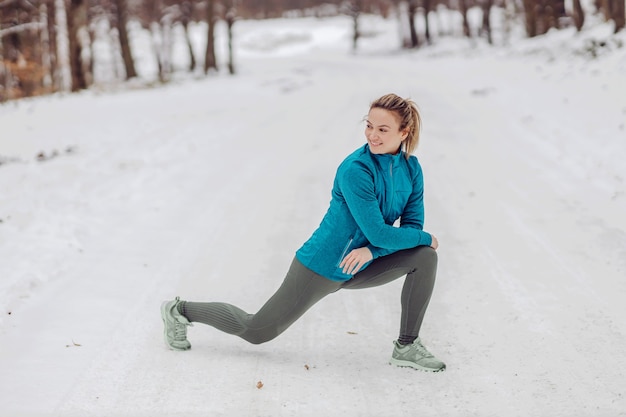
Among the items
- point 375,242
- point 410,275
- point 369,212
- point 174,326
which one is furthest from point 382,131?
point 174,326

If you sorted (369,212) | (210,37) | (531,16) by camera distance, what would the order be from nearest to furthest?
(369,212)
(531,16)
(210,37)

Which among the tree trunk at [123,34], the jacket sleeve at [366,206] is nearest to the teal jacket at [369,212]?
the jacket sleeve at [366,206]

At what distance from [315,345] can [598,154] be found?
716cm

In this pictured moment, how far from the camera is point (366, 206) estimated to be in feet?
11.3

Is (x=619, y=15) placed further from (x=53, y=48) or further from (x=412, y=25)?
(x=412, y=25)

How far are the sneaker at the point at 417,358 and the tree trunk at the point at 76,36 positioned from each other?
2190 cm

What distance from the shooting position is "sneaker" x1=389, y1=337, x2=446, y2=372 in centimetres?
387

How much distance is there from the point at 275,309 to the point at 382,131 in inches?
48.4

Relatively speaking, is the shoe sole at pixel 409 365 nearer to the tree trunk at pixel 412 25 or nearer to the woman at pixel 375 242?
the woman at pixel 375 242

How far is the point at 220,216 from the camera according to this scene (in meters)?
7.58

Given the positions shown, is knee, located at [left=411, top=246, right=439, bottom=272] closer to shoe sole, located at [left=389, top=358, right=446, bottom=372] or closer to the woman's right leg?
the woman's right leg

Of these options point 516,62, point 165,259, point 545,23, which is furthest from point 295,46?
point 165,259

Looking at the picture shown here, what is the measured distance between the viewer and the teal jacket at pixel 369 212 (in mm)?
3457

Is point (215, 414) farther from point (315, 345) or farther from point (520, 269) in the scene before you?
point (520, 269)
